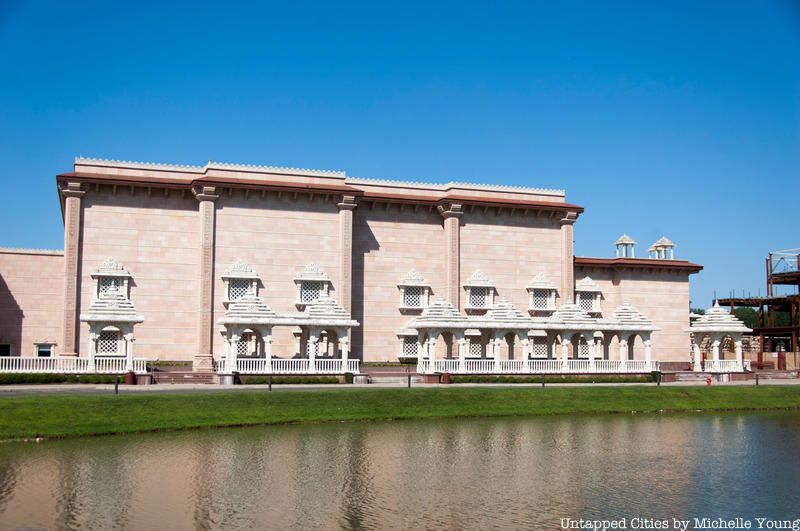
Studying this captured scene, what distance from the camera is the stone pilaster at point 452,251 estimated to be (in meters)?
53.6

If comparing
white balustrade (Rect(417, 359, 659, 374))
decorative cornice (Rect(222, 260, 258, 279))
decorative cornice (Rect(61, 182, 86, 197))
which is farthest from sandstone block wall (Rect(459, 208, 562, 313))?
decorative cornice (Rect(61, 182, 86, 197))

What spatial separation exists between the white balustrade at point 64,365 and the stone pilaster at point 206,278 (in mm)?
5894

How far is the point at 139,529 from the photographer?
53.3ft

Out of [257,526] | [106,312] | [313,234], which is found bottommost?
[257,526]

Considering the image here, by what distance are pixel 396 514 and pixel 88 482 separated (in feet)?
25.4

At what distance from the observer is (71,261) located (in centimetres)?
4666

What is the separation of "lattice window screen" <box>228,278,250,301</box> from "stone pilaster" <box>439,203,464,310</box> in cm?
1274

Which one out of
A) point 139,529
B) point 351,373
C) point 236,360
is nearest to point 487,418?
point 351,373

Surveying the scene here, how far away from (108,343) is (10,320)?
578 centimetres

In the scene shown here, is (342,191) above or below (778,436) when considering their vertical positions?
above

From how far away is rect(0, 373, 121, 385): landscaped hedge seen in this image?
3788cm

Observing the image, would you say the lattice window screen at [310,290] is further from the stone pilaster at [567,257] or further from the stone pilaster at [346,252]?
the stone pilaster at [567,257]

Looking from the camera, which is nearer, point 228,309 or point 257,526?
point 257,526

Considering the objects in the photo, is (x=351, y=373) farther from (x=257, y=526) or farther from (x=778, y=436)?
(x=257, y=526)
